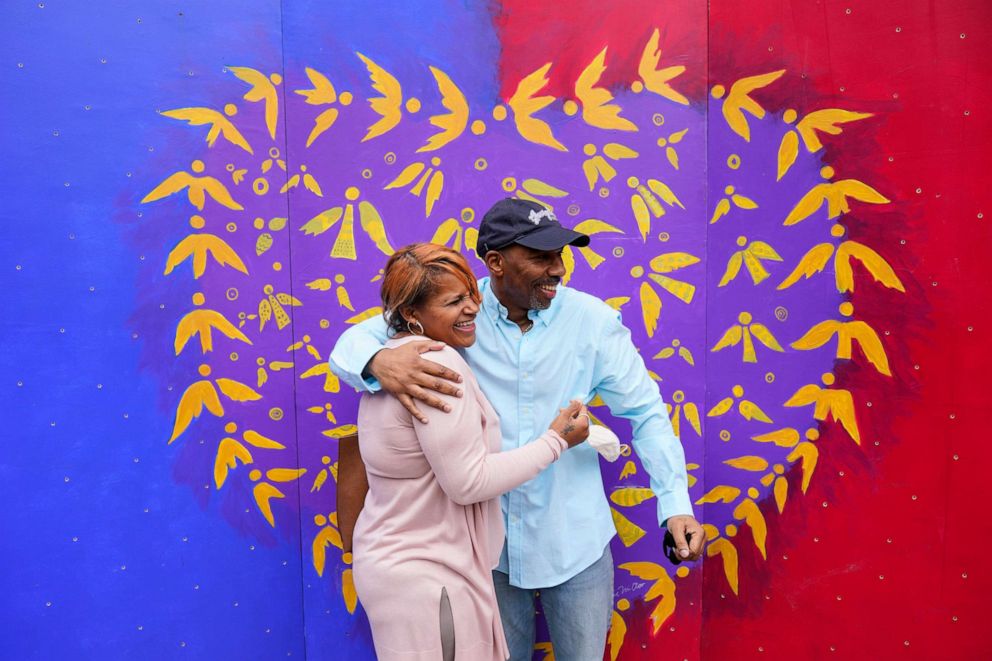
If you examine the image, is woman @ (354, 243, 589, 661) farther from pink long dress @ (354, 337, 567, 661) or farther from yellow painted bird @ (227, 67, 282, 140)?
yellow painted bird @ (227, 67, 282, 140)

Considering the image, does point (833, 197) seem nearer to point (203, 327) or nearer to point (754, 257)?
point (754, 257)

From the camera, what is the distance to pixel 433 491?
6.06 ft

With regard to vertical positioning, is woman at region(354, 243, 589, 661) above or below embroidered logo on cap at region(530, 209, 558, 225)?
below

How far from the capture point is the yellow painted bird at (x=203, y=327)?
264 cm

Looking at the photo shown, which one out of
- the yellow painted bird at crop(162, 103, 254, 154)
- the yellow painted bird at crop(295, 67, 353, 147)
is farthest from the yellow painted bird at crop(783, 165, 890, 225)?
the yellow painted bird at crop(162, 103, 254, 154)

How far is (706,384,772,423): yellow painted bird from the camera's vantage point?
9.01ft

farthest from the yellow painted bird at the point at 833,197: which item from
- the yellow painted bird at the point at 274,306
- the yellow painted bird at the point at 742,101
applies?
the yellow painted bird at the point at 274,306

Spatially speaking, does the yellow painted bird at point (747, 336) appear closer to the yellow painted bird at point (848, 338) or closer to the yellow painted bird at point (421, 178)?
the yellow painted bird at point (848, 338)

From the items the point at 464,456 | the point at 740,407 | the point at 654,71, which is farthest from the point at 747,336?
the point at 464,456

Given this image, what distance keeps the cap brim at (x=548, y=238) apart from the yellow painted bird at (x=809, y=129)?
38.8 inches

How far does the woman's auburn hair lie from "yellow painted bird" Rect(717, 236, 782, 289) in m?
1.19

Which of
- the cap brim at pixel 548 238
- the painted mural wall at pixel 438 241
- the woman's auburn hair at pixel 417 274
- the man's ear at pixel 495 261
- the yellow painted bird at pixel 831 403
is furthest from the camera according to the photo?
the yellow painted bird at pixel 831 403

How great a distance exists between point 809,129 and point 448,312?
1540mm

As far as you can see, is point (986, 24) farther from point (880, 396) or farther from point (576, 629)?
point (576, 629)
